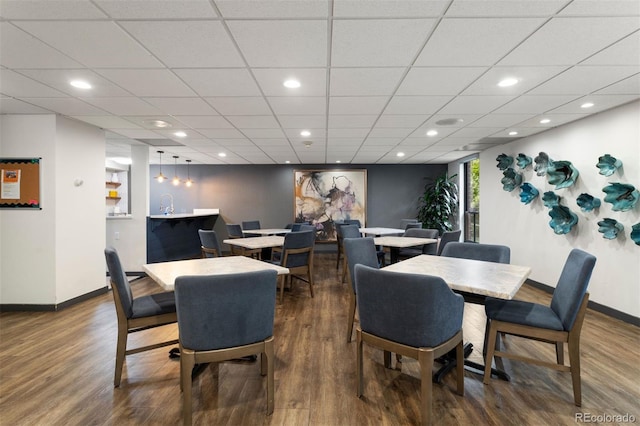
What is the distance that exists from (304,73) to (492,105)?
2.21 m

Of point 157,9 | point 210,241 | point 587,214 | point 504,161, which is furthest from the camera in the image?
point 504,161

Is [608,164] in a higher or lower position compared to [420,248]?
higher

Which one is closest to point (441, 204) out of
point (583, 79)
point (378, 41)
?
point (583, 79)

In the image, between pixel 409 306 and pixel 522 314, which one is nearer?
pixel 409 306

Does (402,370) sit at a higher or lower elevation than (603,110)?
lower

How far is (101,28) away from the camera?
76.5 inches

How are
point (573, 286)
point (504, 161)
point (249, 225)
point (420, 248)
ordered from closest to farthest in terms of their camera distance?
point (573, 286), point (420, 248), point (504, 161), point (249, 225)

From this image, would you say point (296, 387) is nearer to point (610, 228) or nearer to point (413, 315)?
point (413, 315)

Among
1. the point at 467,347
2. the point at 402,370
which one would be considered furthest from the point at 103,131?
the point at 467,347

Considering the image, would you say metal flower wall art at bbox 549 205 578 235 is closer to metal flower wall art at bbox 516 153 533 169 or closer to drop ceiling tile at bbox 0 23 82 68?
metal flower wall art at bbox 516 153 533 169

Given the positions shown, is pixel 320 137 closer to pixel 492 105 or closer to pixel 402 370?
pixel 492 105

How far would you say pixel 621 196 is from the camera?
3395 millimetres

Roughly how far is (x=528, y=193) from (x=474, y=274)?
135 inches

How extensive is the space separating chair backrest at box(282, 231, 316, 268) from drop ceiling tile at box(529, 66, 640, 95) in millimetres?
2931
